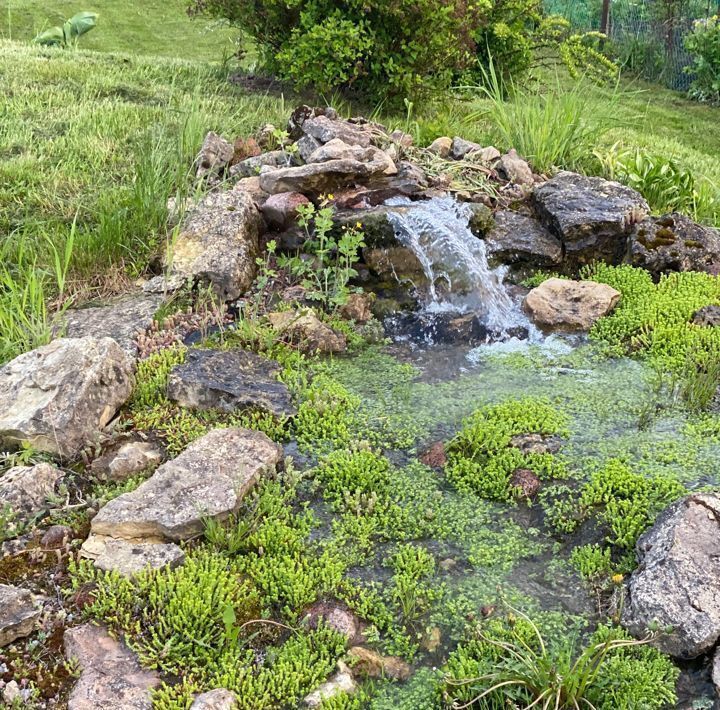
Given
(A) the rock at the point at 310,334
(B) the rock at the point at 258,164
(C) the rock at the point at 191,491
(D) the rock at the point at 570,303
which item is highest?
(B) the rock at the point at 258,164

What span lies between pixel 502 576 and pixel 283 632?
3.54ft

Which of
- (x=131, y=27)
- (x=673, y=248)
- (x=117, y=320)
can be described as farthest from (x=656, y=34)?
(x=117, y=320)

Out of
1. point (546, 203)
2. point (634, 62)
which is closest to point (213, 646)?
point (546, 203)

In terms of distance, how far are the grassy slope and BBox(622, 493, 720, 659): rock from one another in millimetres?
14613

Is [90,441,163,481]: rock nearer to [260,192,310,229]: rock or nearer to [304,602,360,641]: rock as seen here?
[304,602,360,641]: rock

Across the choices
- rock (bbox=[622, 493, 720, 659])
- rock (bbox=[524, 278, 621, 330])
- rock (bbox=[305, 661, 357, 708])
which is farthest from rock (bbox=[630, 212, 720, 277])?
rock (bbox=[305, 661, 357, 708])

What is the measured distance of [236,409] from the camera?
4.53m

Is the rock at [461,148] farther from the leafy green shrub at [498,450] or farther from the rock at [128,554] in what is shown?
the rock at [128,554]

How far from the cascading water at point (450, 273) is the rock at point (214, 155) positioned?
6.28 feet

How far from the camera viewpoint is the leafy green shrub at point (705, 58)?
49.8 feet

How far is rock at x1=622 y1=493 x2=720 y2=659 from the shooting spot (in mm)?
3014

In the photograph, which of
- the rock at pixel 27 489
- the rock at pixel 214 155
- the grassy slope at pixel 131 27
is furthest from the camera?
the grassy slope at pixel 131 27

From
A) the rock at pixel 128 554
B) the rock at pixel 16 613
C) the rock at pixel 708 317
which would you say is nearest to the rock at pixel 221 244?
the rock at pixel 128 554

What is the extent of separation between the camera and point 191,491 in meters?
3.68
